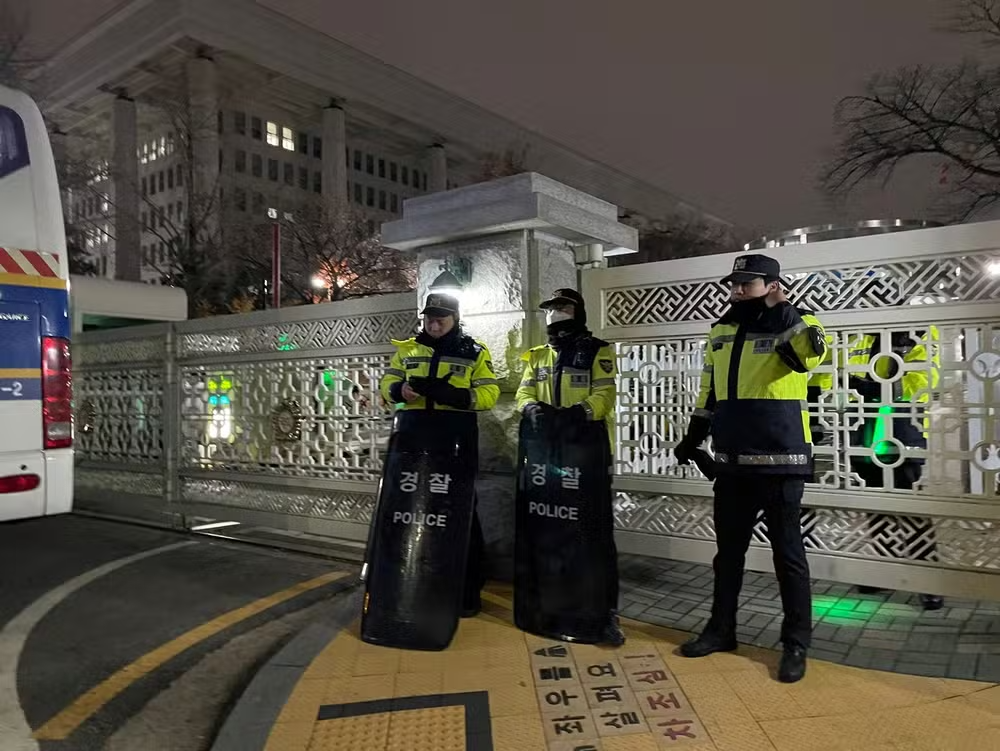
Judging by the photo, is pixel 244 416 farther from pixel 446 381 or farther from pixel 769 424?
pixel 769 424

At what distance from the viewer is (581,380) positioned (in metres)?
4.13

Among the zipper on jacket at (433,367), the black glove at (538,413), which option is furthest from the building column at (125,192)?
the black glove at (538,413)

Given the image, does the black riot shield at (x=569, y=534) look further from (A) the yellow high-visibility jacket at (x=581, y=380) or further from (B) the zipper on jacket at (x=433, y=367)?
(B) the zipper on jacket at (x=433, y=367)

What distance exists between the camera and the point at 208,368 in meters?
7.49

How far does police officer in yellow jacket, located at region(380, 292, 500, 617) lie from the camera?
169 inches

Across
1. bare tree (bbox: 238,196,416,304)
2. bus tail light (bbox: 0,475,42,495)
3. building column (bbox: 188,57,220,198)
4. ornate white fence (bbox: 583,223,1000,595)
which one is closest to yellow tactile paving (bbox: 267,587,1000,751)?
ornate white fence (bbox: 583,223,1000,595)

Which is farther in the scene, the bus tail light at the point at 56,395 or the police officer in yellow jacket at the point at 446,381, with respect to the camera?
the bus tail light at the point at 56,395

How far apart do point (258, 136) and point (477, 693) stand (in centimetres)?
6474

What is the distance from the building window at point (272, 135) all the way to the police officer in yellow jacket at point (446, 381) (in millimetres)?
62906

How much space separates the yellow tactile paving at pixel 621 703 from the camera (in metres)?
2.92

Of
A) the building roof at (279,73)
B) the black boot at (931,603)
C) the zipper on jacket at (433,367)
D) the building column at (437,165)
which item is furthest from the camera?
the building column at (437,165)

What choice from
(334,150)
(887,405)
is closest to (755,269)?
(887,405)

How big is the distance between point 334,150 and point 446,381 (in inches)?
1954

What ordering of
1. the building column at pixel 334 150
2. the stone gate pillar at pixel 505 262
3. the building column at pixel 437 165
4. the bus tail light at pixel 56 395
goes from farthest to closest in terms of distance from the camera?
the building column at pixel 437 165, the building column at pixel 334 150, the stone gate pillar at pixel 505 262, the bus tail light at pixel 56 395
